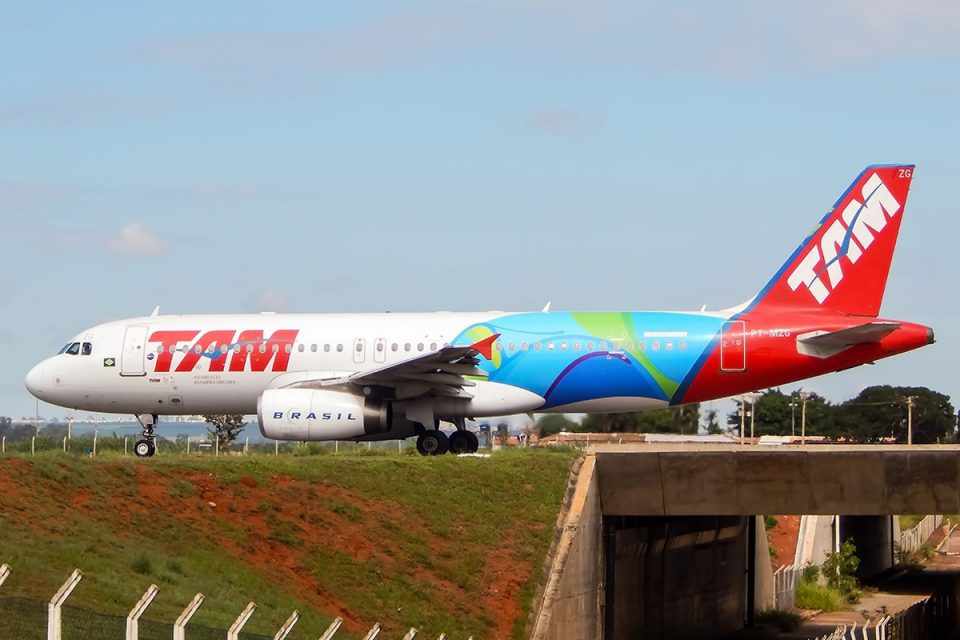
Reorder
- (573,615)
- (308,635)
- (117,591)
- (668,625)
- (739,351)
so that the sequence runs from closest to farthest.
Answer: (117,591), (308,635), (573,615), (739,351), (668,625)

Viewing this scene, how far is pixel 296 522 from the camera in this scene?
3105cm

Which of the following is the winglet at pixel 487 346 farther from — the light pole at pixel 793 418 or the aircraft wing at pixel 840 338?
the light pole at pixel 793 418

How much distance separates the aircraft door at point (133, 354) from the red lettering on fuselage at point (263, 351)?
260cm

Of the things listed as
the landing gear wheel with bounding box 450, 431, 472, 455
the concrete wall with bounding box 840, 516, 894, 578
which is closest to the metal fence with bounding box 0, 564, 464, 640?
the landing gear wheel with bounding box 450, 431, 472, 455

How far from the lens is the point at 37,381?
4216 cm

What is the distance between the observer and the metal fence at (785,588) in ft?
175

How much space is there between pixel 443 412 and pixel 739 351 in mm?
7492

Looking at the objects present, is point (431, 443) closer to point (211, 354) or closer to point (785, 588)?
point (211, 354)

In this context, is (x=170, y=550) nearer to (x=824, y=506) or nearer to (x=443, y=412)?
(x=443, y=412)

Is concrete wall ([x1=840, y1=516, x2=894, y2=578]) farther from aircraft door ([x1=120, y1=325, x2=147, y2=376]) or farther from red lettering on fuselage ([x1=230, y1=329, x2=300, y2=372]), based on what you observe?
aircraft door ([x1=120, y1=325, x2=147, y2=376])

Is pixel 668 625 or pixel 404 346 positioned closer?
pixel 404 346

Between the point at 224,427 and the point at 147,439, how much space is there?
24875 mm

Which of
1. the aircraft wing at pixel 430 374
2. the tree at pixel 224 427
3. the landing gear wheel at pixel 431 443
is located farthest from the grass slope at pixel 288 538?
the tree at pixel 224 427

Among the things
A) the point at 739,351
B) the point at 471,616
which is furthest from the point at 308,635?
the point at 739,351
